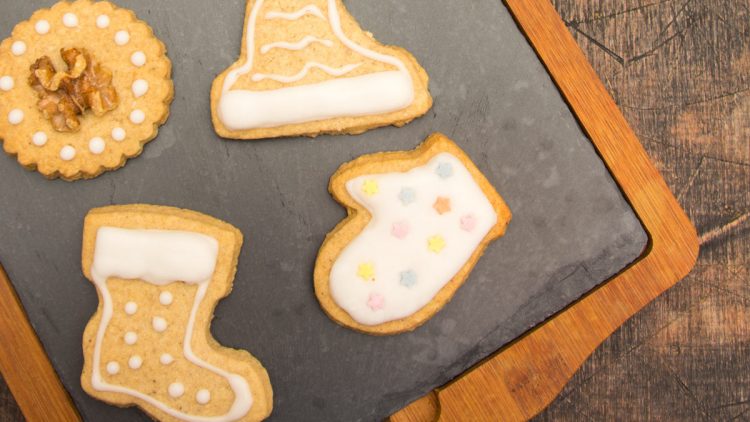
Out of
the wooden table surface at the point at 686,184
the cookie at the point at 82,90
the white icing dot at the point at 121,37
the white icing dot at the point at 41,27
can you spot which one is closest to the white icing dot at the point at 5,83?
the cookie at the point at 82,90

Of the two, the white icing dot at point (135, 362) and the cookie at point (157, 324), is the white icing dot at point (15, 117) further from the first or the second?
the white icing dot at point (135, 362)

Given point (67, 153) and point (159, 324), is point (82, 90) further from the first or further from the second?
point (159, 324)

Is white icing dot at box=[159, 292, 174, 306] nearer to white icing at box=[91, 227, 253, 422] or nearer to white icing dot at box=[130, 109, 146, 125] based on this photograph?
white icing at box=[91, 227, 253, 422]

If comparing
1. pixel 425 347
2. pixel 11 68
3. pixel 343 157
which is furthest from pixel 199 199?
pixel 425 347

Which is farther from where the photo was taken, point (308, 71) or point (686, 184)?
point (686, 184)

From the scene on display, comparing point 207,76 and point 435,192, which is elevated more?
point 207,76

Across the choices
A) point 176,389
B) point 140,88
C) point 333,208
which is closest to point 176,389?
point 176,389

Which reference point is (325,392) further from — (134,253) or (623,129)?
(623,129)
